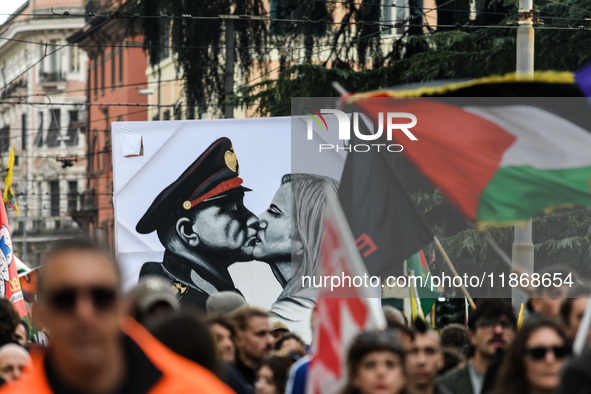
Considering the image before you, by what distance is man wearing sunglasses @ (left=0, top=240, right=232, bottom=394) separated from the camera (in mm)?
2555

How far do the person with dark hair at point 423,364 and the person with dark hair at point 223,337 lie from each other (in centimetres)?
91

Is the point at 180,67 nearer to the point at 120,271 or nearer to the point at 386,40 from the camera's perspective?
the point at 386,40

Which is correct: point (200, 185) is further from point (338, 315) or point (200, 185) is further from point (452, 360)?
point (338, 315)

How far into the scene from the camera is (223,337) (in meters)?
6.23

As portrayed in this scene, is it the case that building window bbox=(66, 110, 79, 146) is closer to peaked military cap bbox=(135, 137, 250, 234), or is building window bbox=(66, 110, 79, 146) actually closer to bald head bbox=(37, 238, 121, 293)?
peaked military cap bbox=(135, 137, 250, 234)

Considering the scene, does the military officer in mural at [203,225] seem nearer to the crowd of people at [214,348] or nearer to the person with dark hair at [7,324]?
the crowd of people at [214,348]

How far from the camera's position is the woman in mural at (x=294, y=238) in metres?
12.0

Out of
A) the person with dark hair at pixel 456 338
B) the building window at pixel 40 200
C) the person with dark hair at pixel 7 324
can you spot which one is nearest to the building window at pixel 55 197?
the building window at pixel 40 200

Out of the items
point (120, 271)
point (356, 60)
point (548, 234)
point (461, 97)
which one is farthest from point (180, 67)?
point (120, 271)

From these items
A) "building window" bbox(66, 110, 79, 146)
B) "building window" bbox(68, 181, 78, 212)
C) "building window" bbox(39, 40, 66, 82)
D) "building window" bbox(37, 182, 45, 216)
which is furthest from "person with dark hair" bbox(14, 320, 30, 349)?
"building window" bbox(39, 40, 66, 82)

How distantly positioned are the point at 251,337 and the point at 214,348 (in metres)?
2.41

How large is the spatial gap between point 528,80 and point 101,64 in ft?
203

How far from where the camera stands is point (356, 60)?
81.2 ft

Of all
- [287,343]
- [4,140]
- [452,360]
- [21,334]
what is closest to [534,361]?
[287,343]
